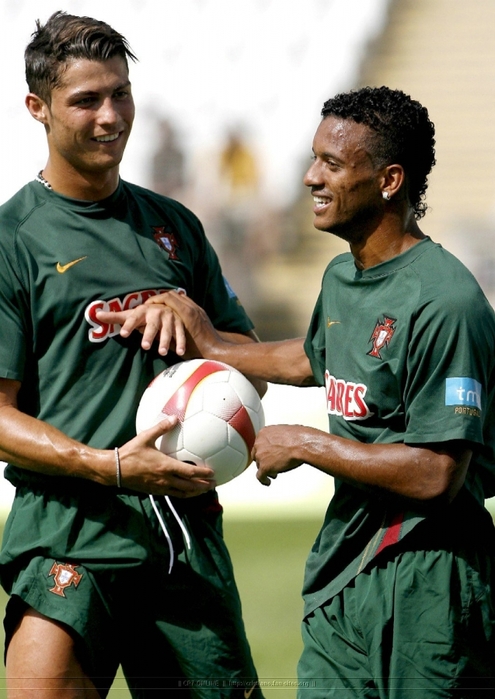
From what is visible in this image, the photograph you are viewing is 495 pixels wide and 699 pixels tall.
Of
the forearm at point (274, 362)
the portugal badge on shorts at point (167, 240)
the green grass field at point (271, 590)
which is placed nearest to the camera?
the portugal badge on shorts at point (167, 240)

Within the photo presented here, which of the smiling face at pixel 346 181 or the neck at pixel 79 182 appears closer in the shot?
the smiling face at pixel 346 181

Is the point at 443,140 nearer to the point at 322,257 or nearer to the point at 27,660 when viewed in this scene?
the point at 322,257

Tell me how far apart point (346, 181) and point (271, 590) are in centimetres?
358

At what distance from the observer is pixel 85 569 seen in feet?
11.6

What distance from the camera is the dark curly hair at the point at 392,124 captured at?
3.38m

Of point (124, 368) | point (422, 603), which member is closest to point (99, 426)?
point (124, 368)

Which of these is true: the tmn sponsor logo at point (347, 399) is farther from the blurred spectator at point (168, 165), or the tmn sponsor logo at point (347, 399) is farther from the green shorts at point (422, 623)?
the blurred spectator at point (168, 165)

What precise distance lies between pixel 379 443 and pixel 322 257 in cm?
866

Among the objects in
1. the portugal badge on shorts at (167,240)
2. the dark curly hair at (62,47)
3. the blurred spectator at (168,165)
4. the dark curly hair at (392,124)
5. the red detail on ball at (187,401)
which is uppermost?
the blurred spectator at (168,165)

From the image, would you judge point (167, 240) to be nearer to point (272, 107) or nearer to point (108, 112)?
point (108, 112)

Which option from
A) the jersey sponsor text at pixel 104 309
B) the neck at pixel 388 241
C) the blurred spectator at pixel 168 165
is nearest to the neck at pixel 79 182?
the jersey sponsor text at pixel 104 309

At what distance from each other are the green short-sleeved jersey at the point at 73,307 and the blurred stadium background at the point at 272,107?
23.9 feet

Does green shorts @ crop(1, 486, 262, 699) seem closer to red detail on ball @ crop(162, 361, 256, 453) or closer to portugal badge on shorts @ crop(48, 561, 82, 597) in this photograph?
portugal badge on shorts @ crop(48, 561, 82, 597)

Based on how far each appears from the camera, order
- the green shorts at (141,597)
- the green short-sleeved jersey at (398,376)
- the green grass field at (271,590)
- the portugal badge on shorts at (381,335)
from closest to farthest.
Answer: the green short-sleeved jersey at (398,376)
the portugal badge on shorts at (381,335)
the green shorts at (141,597)
the green grass field at (271,590)
